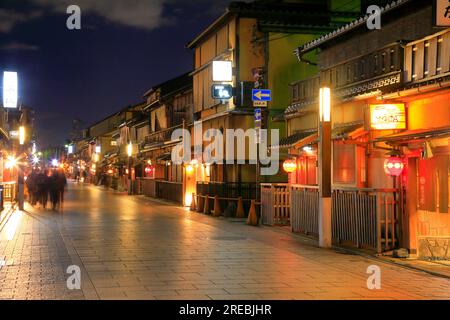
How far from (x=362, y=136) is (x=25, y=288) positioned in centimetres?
1093

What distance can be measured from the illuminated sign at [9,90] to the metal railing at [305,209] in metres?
21.4

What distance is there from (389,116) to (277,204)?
27.5 feet

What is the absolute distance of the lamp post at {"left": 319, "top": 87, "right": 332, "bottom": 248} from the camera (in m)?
17.0

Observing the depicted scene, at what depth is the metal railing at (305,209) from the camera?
1858 centimetres

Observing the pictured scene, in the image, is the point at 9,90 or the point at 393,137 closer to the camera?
the point at 393,137

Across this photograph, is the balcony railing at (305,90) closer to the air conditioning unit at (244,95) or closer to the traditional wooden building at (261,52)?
the traditional wooden building at (261,52)

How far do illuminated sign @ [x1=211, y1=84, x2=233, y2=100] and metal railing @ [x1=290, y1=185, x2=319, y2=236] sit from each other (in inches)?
384

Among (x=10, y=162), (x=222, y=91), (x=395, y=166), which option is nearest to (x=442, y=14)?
(x=395, y=166)

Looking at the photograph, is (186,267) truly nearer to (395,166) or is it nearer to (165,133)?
(395,166)

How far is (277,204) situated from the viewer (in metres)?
23.3

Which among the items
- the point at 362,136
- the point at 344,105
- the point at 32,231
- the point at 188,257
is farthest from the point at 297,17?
the point at 188,257

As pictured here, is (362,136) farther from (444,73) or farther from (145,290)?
(145,290)

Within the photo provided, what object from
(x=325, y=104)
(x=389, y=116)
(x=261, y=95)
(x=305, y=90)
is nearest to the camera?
(x=389, y=116)

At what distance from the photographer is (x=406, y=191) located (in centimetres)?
1515
